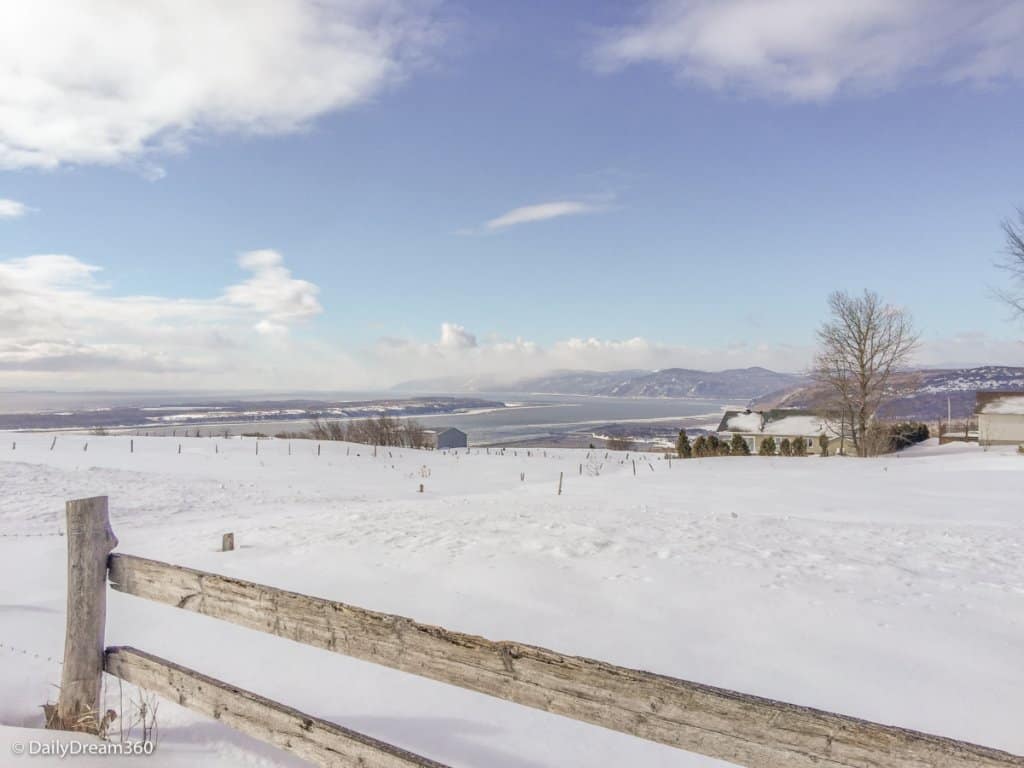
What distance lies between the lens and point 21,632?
630 cm

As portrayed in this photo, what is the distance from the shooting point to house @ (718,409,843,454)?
67250mm

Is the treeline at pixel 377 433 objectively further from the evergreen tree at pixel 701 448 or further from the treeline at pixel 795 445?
the treeline at pixel 795 445

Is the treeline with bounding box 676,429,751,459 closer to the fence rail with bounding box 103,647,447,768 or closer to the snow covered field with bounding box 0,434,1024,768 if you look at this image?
the snow covered field with bounding box 0,434,1024,768

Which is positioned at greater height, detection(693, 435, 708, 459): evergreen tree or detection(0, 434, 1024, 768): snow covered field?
detection(0, 434, 1024, 768): snow covered field

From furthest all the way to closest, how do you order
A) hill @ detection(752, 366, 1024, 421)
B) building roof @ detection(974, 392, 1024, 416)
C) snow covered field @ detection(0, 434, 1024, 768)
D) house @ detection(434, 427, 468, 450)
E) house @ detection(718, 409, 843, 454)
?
hill @ detection(752, 366, 1024, 421) < house @ detection(434, 427, 468, 450) < house @ detection(718, 409, 843, 454) < building roof @ detection(974, 392, 1024, 416) < snow covered field @ detection(0, 434, 1024, 768)

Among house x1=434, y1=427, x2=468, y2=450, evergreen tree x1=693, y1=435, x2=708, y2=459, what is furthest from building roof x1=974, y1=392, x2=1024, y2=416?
house x1=434, y1=427, x2=468, y2=450

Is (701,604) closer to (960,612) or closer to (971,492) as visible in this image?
(960,612)

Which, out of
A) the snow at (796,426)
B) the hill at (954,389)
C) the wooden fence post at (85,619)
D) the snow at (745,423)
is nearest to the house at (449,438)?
the snow at (745,423)

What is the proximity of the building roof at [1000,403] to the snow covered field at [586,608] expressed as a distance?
4339cm

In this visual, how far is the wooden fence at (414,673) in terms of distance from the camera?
7.29 ft

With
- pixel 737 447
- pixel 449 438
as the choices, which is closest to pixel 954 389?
pixel 449 438

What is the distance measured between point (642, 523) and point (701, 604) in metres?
5.87

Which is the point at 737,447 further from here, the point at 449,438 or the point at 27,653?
the point at 449,438

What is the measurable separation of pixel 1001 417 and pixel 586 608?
6153 centimetres
